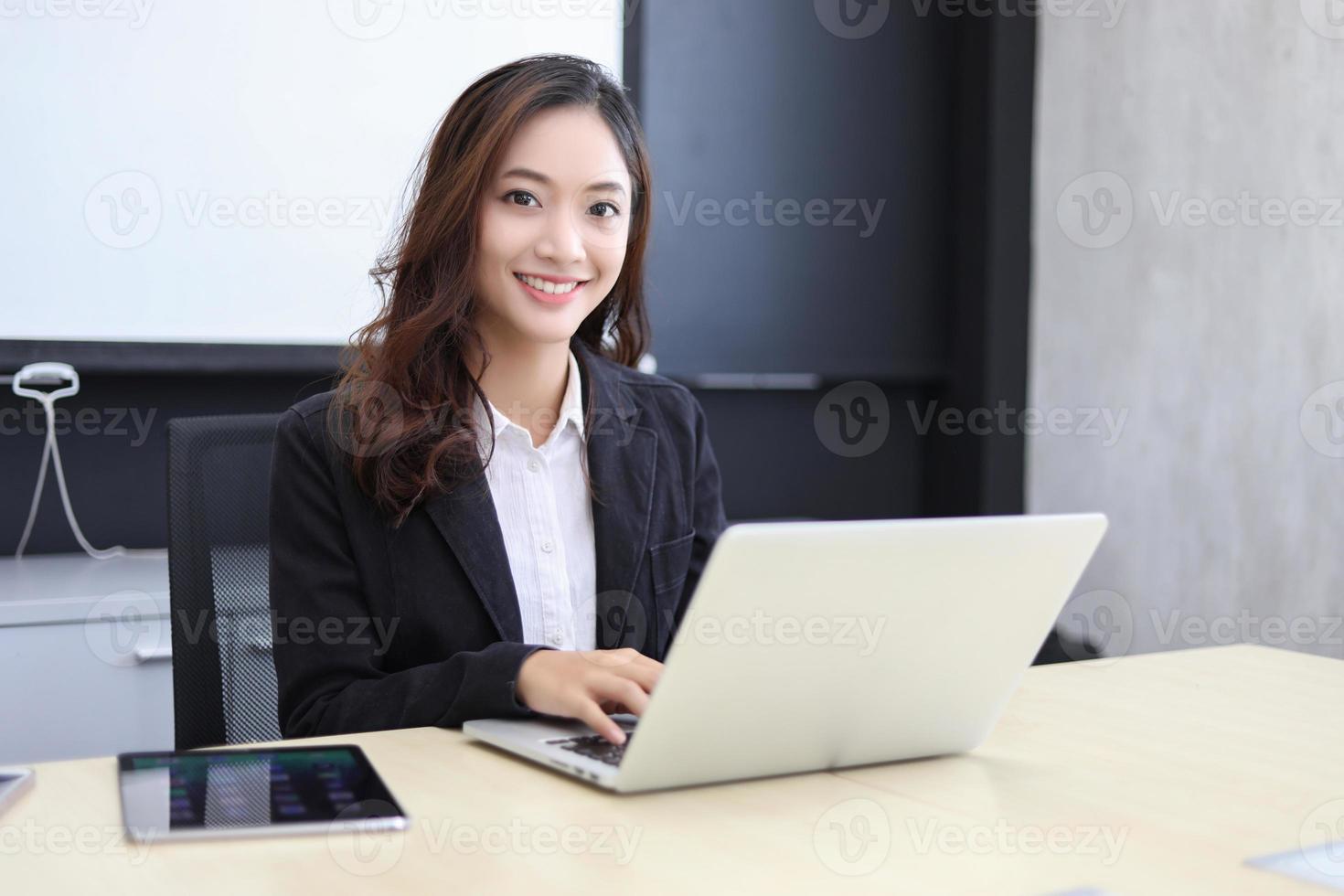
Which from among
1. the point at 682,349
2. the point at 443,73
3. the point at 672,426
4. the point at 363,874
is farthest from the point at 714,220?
the point at 363,874

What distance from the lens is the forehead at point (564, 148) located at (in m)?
1.59

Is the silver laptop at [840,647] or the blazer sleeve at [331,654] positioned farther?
the blazer sleeve at [331,654]

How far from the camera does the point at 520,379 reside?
1.69 metres

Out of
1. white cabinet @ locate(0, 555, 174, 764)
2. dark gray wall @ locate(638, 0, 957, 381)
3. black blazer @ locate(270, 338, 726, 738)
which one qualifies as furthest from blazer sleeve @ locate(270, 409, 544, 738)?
dark gray wall @ locate(638, 0, 957, 381)

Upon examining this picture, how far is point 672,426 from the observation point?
1.82 m

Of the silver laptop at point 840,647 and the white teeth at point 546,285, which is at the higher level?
the white teeth at point 546,285

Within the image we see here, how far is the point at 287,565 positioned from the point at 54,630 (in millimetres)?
927

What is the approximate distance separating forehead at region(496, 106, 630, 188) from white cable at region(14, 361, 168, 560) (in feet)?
4.31

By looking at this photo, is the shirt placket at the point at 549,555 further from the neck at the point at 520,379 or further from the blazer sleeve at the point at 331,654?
the blazer sleeve at the point at 331,654

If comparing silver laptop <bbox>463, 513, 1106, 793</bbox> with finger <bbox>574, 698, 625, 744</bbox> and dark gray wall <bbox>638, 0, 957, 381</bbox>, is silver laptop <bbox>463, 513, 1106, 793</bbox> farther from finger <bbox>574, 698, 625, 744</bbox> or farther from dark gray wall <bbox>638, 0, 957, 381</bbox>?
dark gray wall <bbox>638, 0, 957, 381</bbox>

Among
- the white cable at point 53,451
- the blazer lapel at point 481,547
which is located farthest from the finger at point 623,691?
the white cable at point 53,451

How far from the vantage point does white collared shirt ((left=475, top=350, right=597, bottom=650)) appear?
1604 mm

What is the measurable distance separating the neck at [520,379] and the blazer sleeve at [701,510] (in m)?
0.23

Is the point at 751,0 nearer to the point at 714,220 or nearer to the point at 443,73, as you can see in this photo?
the point at 714,220
